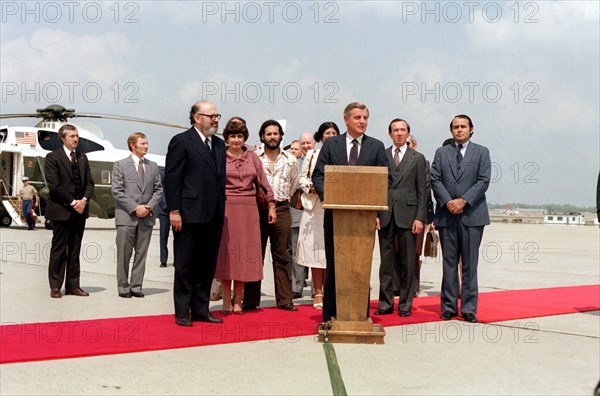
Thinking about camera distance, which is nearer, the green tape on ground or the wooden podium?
the green tape on ground

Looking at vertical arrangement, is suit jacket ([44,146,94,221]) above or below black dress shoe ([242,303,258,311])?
above

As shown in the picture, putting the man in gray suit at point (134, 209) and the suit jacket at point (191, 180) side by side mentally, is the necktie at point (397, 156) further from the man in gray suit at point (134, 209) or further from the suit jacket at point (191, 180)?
the man in gray suit at point (134, 209)

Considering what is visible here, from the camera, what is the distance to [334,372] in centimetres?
443

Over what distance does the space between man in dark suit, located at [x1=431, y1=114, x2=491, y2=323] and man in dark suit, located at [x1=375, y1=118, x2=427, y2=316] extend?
180 millimetres

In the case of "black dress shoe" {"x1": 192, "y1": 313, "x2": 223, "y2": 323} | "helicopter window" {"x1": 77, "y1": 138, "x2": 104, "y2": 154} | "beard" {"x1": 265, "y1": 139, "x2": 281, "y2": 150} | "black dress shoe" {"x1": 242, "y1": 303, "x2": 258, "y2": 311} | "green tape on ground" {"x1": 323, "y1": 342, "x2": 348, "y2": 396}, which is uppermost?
"helicopter window" {"x1": 77, "y1": 138, "x2": 104, "y2": 154}

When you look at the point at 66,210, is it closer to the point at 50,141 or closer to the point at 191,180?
the point at 191,180

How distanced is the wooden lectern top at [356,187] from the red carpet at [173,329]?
1.10 metres

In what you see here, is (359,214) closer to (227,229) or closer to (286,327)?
(286,327)

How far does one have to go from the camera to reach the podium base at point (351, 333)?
5.50 meters

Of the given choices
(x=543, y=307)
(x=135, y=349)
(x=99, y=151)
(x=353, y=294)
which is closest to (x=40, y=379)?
(x=135, y=349)

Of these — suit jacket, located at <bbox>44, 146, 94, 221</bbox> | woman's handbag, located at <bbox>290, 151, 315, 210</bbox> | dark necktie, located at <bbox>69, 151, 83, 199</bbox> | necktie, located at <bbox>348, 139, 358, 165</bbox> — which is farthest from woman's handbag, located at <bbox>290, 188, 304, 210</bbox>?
dark necktie, located at <bbox>69, 151, 83, 199</bbox>

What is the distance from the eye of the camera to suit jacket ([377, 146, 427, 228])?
23.1 feet

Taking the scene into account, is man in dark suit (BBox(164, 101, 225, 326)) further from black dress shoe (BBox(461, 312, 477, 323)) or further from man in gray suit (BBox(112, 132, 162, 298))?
black dress shoe (BBox(461, 312, 477, 323))

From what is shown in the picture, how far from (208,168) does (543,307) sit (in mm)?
3777
